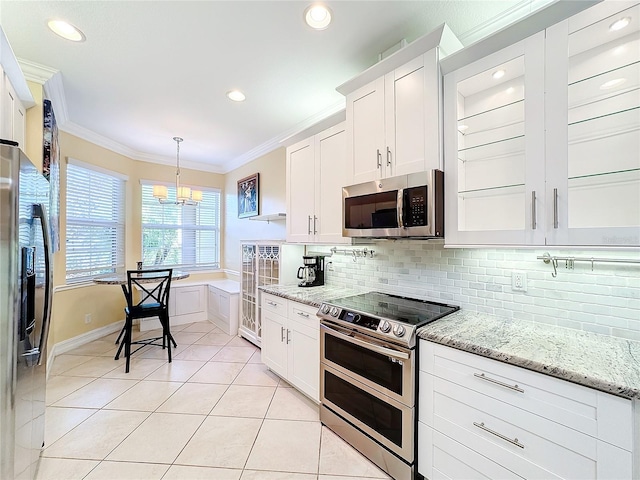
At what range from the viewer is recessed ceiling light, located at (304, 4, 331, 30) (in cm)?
168

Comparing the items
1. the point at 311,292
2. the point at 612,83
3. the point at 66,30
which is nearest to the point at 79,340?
the point at 311,292

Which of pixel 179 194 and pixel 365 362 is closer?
pixel 365 362

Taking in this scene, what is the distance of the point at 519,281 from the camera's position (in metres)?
1.72

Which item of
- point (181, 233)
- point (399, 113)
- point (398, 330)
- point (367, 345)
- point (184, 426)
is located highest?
point (399, 113)

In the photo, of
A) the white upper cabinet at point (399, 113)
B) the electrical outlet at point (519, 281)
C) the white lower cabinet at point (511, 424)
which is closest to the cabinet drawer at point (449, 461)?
the white lower cabinet at point (511, 424)

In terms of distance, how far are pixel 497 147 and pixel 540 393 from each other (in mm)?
1291

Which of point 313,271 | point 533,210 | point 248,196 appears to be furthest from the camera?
point 248,196

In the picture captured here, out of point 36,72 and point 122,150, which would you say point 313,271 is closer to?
point 36,72

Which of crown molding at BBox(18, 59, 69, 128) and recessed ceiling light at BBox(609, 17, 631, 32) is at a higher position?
crown molding at BBox(18, 59, 69, 128)

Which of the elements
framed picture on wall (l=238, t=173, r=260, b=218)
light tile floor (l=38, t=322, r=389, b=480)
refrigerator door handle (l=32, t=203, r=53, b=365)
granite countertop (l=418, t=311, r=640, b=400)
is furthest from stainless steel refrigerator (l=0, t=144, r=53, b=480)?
framed picture on wall (l=238, t=173, r=260, b=218)

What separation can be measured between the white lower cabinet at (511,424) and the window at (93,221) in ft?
14.2

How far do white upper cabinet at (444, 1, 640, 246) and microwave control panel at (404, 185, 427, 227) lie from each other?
0.33 m

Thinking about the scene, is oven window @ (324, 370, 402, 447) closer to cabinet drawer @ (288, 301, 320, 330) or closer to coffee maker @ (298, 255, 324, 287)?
cabinet drawer @ (288, 301, 320, 330)

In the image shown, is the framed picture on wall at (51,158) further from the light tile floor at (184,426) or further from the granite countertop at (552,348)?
the granite countertop at (552,348)
